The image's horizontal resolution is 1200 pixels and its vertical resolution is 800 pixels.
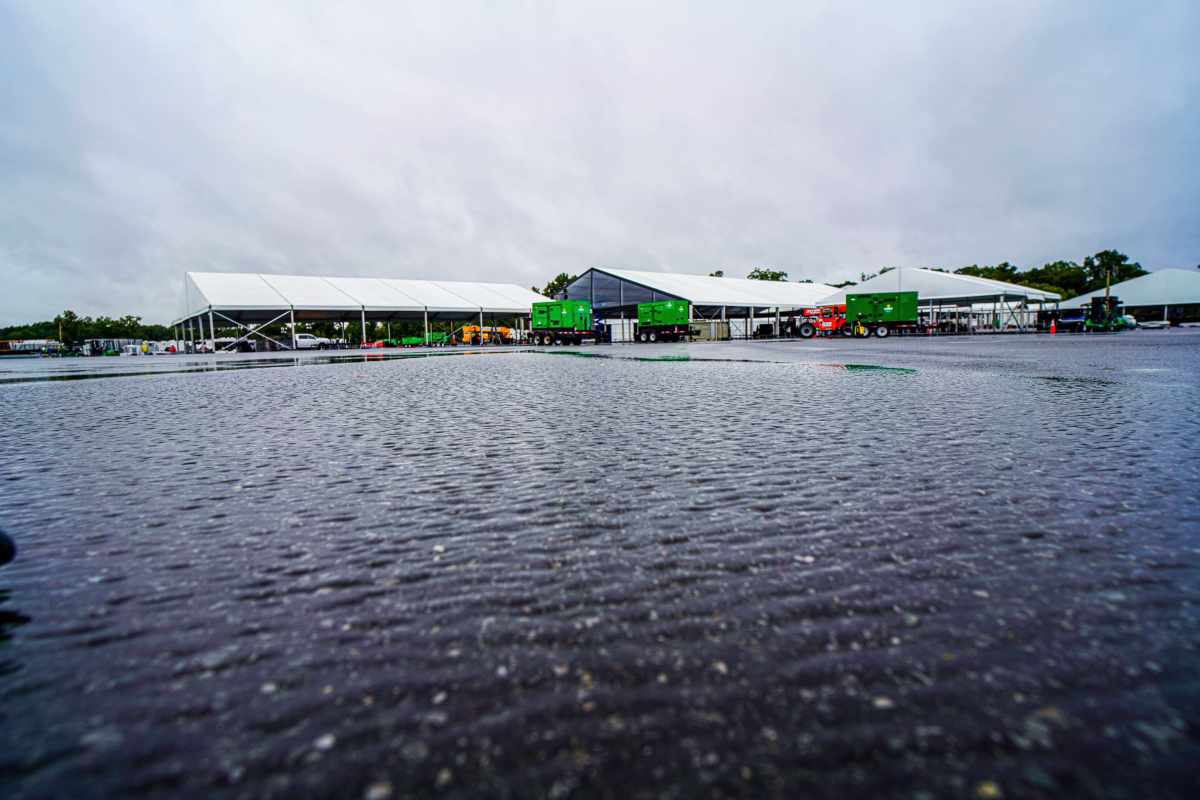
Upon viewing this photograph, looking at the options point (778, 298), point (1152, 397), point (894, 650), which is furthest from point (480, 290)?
point (894, 650)

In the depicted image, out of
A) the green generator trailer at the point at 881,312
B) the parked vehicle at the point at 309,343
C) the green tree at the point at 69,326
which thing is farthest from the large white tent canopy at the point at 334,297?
the green tree at the point at 69,326

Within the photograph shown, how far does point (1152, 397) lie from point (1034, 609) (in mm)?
5886

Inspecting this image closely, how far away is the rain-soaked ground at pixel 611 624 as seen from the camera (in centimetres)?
108

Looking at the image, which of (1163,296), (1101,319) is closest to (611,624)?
(1101,319)

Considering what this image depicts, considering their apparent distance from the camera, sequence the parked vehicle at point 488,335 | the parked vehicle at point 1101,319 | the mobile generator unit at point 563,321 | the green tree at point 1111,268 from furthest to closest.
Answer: the green tree at point 1111,268 → the parked vehicle at point 488,335 → the mobile generator unit at point 563,321 → the parked vehicle at point 1101,319

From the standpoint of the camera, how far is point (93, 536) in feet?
7.77

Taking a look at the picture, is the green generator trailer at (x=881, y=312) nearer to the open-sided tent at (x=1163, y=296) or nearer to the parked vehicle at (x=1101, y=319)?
the parked vehicle at (x=1101, y=319)

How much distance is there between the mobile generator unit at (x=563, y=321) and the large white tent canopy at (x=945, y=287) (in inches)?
740

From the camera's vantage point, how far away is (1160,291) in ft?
210

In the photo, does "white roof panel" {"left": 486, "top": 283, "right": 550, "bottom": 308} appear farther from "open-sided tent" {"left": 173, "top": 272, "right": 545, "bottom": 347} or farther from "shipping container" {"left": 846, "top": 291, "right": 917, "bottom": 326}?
"shipping container" {"left": 846, "top": 291, "right": 917, "bottom": 326}

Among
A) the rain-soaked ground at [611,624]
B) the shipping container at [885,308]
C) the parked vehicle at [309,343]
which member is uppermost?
the shipping container at [885,308]

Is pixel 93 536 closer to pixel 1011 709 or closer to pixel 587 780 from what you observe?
pixel 587 780

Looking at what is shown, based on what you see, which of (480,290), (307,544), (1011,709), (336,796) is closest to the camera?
(336,796)

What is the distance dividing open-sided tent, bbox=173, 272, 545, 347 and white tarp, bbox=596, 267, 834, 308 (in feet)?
33.3
